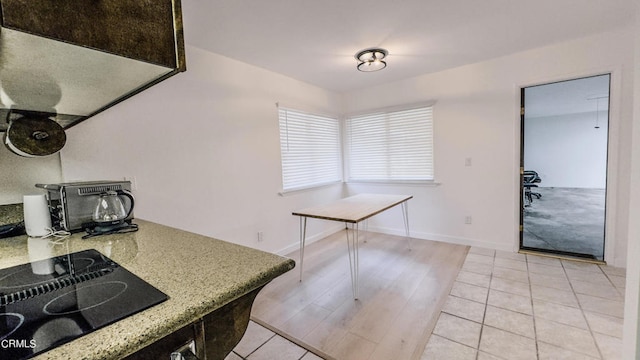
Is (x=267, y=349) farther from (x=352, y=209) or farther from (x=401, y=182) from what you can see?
(x=401, y=182)

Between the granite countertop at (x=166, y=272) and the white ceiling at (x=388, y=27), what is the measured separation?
1.61 m

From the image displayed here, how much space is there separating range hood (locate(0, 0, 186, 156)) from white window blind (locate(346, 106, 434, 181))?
11.4ft

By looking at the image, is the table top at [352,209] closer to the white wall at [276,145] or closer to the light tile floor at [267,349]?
the white wall at [276,145]

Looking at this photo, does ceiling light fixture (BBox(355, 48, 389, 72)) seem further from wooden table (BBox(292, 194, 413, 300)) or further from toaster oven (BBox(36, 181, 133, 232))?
toaster oven (BBox(36, 181, 133, 232))

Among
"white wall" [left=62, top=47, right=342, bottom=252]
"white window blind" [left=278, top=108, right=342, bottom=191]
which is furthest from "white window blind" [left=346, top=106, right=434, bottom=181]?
"white wall" [left=62, top=47, right=342, bottom=252]

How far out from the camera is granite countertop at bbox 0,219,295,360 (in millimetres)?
511

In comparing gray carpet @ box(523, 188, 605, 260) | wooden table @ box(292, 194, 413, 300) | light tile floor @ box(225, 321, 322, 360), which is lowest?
light tile floor @ box(225, 321, 322, 360)

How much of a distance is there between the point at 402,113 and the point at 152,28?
11.8 feet

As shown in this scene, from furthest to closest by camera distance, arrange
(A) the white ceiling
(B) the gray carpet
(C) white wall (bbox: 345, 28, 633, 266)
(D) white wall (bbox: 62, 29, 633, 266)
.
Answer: (B) the gray carpet, (C) white wall (bbox: 345, 28, 633, 266), (D) white wall (bbox: 62, 29, 633, 266), (A) the white ceiling

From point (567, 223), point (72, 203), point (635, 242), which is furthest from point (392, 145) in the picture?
point (72, 203)

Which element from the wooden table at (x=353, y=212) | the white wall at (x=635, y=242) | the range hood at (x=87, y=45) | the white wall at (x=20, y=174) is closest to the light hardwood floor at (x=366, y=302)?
the wooden table at (x=353, y=212)

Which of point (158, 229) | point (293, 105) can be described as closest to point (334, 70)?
point (293, 105)

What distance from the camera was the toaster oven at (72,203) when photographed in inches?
53.7

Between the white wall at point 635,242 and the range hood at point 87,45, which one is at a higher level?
the range hood at point 87,45
